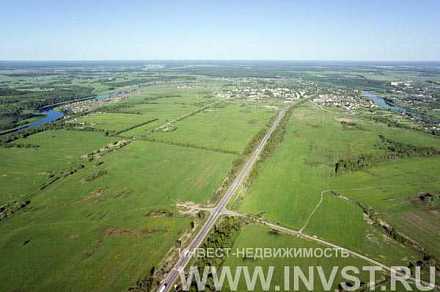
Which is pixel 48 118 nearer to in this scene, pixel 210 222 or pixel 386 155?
pixel 210 222

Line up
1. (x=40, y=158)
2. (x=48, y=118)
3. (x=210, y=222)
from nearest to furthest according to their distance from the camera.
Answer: (x=210, y=222)
(x=40, y=158)
(x=48, y=118)

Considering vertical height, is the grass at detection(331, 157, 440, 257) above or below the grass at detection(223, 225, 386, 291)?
above

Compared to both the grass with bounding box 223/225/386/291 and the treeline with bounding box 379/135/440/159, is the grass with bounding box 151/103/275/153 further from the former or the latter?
the grass with bounding box 223/225/386/291

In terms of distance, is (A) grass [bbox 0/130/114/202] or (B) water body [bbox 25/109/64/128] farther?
(B) water body [bbox 25/109/64/128]

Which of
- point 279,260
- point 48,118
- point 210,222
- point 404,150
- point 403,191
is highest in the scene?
point 48,118

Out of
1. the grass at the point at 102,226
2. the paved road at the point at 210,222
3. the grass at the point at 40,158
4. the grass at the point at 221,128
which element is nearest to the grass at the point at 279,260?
the paved road at the point at 210,222

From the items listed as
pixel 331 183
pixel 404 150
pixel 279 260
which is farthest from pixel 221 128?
pixel 279 260

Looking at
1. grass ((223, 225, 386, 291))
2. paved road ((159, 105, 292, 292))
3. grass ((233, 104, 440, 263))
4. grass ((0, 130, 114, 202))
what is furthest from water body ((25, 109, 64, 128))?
grass ((223, 225, 386, 291))
